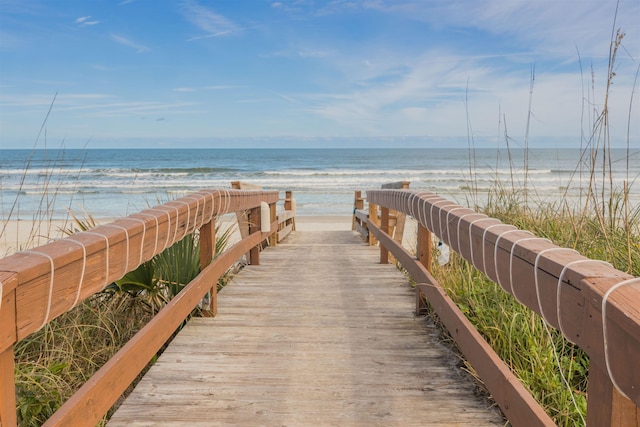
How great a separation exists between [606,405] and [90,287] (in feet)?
5.15

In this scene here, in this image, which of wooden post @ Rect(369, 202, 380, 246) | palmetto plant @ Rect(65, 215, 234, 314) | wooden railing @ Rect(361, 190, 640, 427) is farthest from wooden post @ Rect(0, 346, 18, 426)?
wooden post @ Rect(369, 202, 380, 246)

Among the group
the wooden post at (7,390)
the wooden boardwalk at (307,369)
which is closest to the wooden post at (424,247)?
the wooden boardwalk at (307,369)

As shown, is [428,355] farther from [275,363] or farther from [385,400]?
[275,363]

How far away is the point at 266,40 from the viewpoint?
5266 centimetres

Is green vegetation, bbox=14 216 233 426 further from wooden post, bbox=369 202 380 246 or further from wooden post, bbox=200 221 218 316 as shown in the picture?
wooden post, bbox=369 202 380 246

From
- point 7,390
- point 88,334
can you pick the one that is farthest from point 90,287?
point 88,334

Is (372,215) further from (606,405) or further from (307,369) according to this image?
(606,405)

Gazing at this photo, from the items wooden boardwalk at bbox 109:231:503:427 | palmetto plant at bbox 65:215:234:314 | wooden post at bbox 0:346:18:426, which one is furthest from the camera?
palmetto plant at bbox 65:215:234:314

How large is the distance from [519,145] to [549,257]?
15.5 feet

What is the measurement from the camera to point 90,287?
166 centimetres

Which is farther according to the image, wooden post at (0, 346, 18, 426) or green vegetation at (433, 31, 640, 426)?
green vegetation at (433, 31, 640, 426)

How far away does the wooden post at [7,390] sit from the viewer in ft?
3.92

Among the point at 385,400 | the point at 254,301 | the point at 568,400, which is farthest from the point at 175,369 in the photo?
the point at 568,400

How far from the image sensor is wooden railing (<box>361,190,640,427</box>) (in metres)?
1.00
